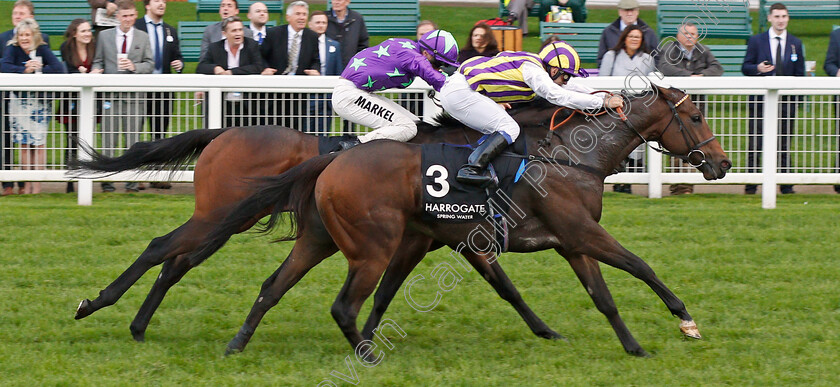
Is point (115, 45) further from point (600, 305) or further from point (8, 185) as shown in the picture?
point (600, 305)

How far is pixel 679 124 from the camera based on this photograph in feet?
17.5

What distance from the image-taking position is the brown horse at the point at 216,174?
17.4 feet

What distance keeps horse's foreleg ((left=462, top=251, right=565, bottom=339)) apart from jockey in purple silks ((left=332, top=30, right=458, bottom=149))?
740mm

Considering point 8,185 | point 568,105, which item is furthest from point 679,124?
point 8,185

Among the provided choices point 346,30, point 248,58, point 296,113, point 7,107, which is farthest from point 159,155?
point 346,30

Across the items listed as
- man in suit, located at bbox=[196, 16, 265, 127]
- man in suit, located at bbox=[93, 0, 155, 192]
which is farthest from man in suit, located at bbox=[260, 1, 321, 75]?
man in suit, located at bbox=[93, 0, 155, 192]

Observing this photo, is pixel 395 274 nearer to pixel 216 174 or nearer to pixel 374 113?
pixel 374 113

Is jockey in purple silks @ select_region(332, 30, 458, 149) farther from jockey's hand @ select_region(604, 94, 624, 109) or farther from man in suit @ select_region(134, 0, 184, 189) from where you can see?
man in suit @ select_region(134, 0, 184, 189)

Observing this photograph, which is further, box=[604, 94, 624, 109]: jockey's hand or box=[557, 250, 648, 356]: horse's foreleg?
box=[604, 94, 624, 109]: jockey's hand

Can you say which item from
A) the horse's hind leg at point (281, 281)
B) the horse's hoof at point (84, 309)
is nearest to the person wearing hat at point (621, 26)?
the horse's hind leg at point (281, 281)

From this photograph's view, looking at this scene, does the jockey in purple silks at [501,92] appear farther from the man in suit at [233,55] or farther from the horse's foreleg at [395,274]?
the man in suit at [233,55]

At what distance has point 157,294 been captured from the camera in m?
5.39

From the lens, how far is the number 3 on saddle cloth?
4.97 m

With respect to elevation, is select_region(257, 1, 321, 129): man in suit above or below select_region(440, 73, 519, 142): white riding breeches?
above
